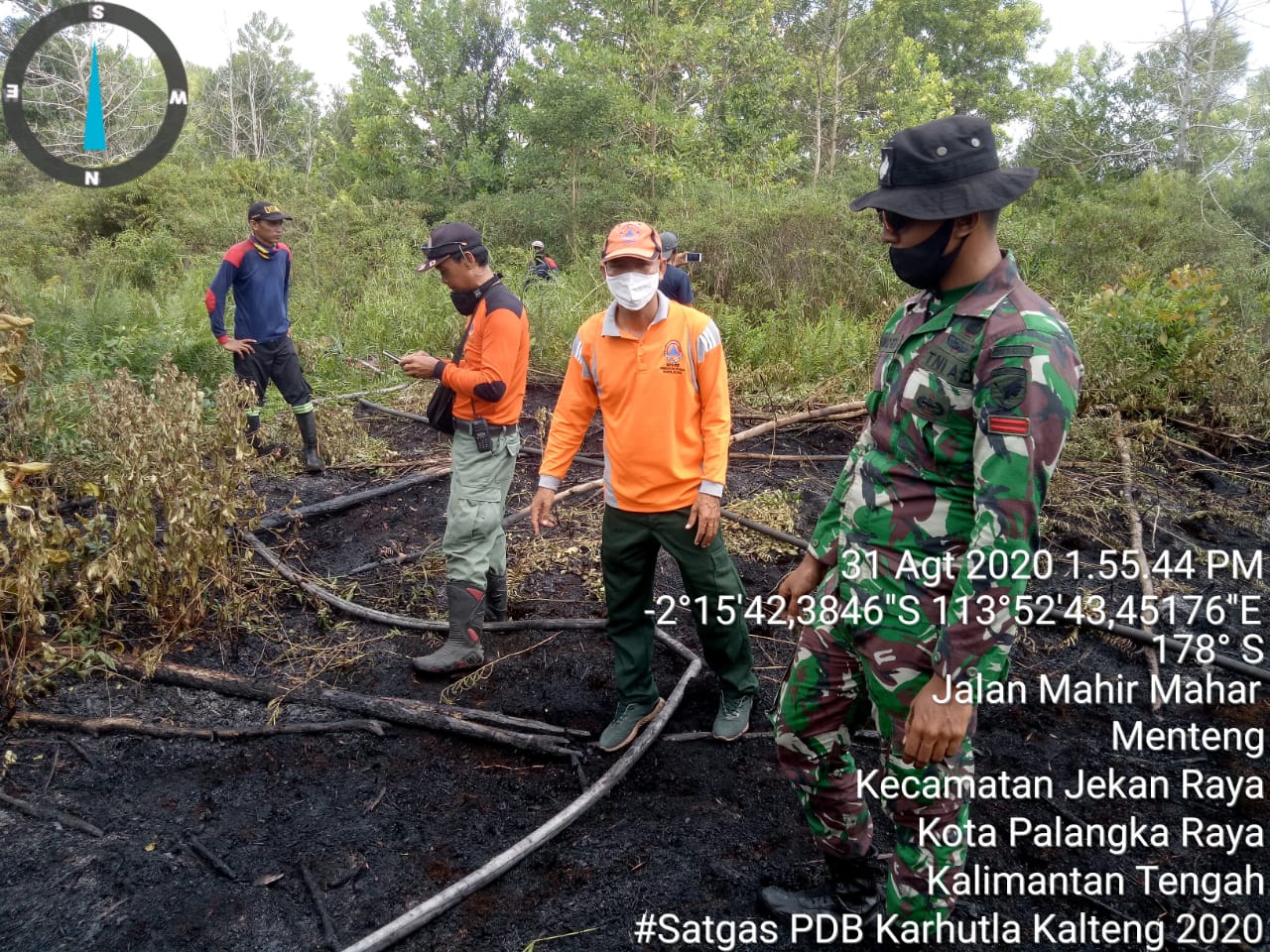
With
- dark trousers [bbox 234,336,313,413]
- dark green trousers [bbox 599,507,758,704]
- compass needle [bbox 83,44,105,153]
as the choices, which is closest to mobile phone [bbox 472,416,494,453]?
dark green trousers [bbox 599,507,758,704]

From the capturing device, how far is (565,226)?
16656 millimetres

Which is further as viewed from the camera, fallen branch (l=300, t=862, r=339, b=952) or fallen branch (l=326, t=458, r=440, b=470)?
fallen branch (l=326, t=458, r=440, b=470)

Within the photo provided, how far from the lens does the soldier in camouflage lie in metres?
1.69

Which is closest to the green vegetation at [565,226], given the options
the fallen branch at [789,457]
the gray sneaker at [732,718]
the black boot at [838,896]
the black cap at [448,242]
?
the fallen branch at [789,457]

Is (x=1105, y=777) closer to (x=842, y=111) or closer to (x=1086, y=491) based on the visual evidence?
(x=1086, y=491)

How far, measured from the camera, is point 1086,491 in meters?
6.09

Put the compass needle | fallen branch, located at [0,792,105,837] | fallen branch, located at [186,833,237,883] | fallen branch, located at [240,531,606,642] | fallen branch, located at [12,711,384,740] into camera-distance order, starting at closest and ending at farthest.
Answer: fallen branch, located at [186,833,237,883]
fallen branch, located at [0,792,105,837]
fallen branch, located at [12,711,384,740]
fallen branch, located at [240,531,606,642]
the compass needle

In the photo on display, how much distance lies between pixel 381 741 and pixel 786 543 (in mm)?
2875

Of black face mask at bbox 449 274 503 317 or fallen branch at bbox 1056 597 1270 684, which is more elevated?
black face mask at bbox 449 274 503 317

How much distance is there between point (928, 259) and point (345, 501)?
4661mm

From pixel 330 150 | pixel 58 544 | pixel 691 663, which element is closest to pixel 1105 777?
pixel 691 663

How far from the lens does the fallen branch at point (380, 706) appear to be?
3.33 m

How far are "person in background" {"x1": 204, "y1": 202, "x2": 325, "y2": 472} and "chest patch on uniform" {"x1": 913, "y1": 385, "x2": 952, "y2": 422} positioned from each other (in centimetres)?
550
